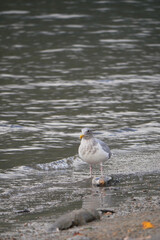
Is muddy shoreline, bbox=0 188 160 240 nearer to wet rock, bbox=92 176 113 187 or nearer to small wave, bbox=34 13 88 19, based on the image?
wet rock, bbox=92 176 113 187

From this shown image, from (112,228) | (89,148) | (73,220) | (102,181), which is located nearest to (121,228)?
(112,228)

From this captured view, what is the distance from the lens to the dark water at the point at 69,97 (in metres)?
A: 11.0

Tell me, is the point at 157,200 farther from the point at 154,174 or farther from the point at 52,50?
the point at 52,50

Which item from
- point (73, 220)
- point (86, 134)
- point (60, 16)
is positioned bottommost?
point (73, 220)

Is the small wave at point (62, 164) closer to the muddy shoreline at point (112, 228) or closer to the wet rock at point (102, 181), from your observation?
the wet rock at point (102, 181)

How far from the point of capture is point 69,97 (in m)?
18.6

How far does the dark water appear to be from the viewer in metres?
11.0

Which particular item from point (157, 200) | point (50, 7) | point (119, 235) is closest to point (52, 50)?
point (50, 7)

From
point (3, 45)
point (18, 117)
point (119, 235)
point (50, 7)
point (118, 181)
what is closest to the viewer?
point (119, 235)

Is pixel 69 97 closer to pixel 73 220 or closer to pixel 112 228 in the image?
pixel 73 220

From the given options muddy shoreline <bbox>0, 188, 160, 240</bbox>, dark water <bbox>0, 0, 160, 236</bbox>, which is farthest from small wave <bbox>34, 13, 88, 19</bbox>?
muddy shoreline <bbox>0, 188, 160, 240</bbox>

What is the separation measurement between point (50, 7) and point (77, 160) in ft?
78.5

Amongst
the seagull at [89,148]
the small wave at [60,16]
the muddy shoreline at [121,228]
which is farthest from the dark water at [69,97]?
the muddy shoreline at [121,228]

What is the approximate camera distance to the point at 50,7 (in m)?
35.4
